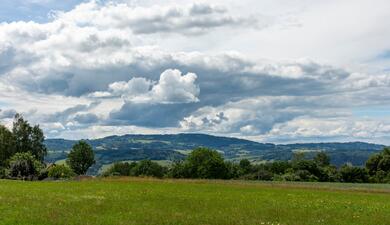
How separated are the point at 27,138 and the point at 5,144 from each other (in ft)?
34.7

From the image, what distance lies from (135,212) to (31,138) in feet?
457

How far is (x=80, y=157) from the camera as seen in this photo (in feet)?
593

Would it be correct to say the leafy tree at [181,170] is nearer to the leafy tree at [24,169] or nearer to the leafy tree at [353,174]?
the leafy tree at [353,174]

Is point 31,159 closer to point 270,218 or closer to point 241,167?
point 270,218

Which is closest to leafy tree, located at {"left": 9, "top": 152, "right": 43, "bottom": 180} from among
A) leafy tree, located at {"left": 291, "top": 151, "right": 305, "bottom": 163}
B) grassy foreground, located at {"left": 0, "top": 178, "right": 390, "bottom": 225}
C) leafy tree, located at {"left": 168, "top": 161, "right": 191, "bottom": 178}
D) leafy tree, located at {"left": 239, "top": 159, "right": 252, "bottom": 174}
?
grassy foreground, located at {"left": 0, "top": 178, "right": 390, "bottom": 225}

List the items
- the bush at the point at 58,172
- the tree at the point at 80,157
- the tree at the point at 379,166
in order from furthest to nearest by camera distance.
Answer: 1. the tree at the point at 80,157
2. the tree at the point at 379,166
3. the bush at the point at 58,172

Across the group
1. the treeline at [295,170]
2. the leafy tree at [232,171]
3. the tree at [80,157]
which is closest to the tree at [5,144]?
the tree at [80,157]

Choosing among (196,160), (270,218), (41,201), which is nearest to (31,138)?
(196,160)

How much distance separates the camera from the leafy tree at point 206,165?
162500 mm

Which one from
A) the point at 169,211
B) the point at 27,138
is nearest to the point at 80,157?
the point at 27,138

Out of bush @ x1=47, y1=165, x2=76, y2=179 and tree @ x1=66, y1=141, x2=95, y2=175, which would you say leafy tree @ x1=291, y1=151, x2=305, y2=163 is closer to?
bush @ x1=47, y1=165, x2=76, y2=179

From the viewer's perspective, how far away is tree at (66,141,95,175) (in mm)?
179625

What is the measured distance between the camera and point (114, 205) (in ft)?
116

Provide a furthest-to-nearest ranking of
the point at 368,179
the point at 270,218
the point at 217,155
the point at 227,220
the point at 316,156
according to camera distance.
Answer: the point at 316,156
the point at 217,155
the point at 368,179
the point at 270,218
the point at 227,220
